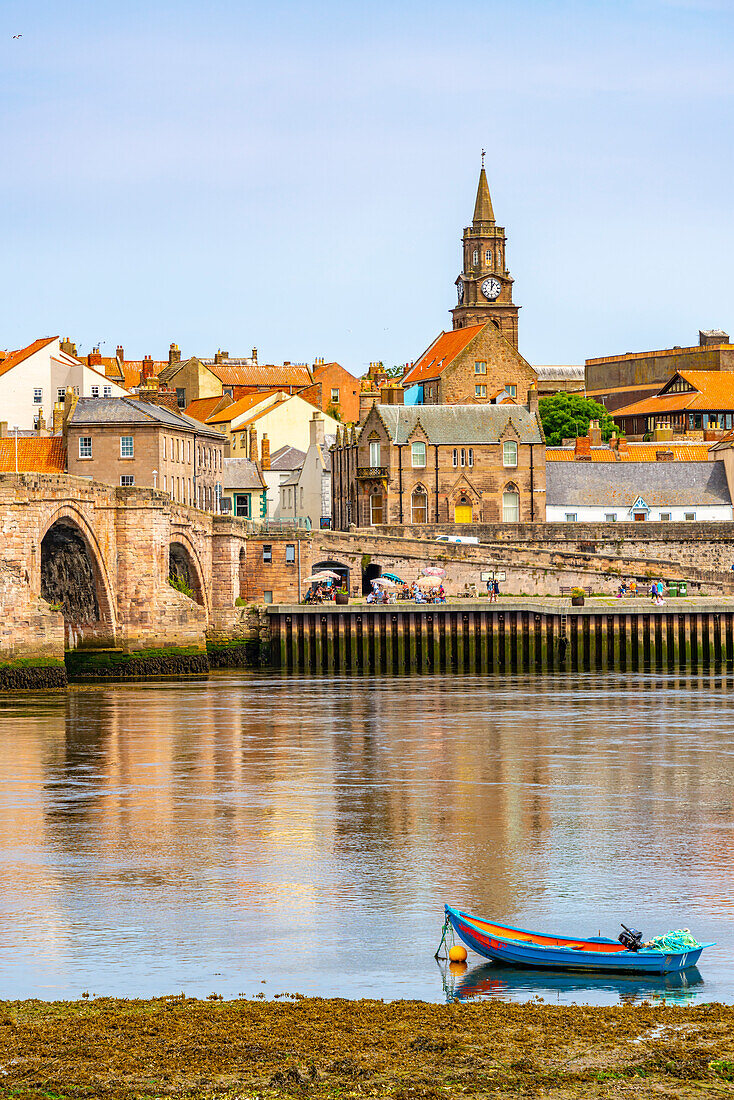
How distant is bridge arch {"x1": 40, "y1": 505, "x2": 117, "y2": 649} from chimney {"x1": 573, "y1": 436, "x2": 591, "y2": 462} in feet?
140

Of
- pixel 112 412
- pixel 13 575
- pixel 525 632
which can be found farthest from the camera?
pixel 112 412

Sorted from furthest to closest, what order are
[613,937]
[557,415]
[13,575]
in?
[557,415], [13,575], [613,937]

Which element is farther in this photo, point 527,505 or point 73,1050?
point 527,505

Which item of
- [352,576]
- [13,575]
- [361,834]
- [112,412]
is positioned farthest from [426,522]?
[361,834]

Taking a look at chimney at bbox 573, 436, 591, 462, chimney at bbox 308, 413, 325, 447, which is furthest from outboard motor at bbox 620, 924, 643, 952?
chimney at bbox 308, 413, 325, 447

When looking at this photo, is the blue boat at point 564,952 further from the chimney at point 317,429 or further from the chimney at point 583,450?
the chimney at point 317,429

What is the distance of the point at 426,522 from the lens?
287 feet

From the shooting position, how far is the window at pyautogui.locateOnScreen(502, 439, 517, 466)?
8844cm

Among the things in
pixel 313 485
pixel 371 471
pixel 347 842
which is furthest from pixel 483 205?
pixel 347 842

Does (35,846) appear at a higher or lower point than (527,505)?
lower

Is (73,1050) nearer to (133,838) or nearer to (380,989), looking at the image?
(380,989)

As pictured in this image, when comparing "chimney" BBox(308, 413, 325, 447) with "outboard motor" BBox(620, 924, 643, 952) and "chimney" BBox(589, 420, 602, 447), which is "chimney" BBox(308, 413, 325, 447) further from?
"outboard motor" BBox(620, 924, 643, 952)

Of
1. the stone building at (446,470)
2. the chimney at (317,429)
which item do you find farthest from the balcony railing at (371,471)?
the chimney at (317,429)

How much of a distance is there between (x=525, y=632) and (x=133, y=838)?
3967 centimetres
